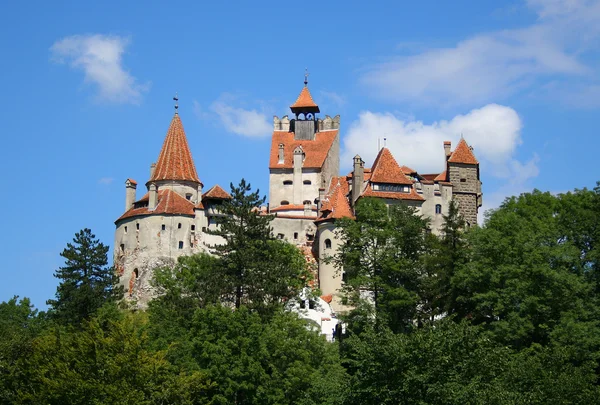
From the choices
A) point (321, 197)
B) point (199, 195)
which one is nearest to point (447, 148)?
point (321, 197)

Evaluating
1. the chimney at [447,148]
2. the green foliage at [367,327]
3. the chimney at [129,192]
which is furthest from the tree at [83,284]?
the chimney at [447,148]

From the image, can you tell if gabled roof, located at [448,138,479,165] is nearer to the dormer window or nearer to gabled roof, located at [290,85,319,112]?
the dormer window

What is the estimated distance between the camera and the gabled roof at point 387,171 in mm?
80000

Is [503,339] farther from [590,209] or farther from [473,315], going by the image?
[590,209]

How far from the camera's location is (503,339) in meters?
54.3

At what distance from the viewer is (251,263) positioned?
62625 mm

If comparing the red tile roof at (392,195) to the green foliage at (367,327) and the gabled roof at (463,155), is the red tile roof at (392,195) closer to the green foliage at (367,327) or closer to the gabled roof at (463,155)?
the gabled roof at (463,155)

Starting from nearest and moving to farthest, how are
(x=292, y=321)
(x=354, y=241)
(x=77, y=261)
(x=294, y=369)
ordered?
(x=294, y=369), (x=292, y=321), (x=354, y=241), (x=77, y=261)

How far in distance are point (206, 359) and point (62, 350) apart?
6917 millimetres

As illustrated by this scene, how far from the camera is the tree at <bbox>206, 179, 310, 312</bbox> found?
2437 inches

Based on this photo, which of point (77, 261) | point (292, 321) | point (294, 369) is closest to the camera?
point (294, 369)

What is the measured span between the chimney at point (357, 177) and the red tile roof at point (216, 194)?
9.31 m

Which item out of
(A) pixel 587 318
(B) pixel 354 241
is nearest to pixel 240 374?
(B) pixel 354 241

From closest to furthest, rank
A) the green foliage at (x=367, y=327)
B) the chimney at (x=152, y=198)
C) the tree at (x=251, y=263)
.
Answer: the green foliage at (x=367, y=327) < the tree at (x=251, y=263) < the chimney at (x=152, y=198)
